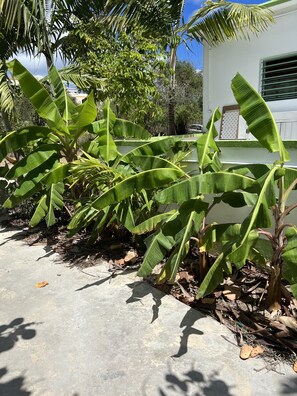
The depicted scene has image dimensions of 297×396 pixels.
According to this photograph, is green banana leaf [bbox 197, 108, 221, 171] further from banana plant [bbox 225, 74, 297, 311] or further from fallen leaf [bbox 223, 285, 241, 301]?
fallen leaf [bbox 223, 285, 241, 301]

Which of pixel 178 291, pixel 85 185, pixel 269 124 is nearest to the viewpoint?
pixel 269 124

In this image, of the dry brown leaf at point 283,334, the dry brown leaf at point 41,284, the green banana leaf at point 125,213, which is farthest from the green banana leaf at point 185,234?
the dry brown leaf at point 41,284

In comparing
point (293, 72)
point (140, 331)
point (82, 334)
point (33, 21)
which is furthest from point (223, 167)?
point (33, 21)

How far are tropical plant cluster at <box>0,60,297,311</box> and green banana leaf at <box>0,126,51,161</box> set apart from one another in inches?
0.6

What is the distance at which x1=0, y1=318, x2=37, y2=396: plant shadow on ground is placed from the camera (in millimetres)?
2551

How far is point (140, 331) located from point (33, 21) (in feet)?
27.3

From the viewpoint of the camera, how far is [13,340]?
10.4ft

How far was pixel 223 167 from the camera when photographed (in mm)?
4688

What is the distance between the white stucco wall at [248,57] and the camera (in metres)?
7.16

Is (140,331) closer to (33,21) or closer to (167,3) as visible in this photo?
(33,21)

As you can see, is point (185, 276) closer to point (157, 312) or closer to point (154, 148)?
point (157, 312)

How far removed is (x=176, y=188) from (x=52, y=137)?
3.45 m

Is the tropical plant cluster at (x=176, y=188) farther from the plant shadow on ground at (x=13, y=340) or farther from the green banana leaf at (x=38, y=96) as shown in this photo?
the plant shadow on ground at (x=13, y=340)

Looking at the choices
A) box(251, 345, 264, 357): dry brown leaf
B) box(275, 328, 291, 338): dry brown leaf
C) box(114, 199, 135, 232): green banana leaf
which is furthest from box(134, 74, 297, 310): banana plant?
box(114, 199, 135, 232): green banana leaf
